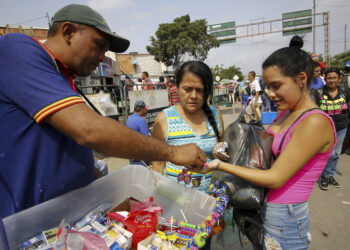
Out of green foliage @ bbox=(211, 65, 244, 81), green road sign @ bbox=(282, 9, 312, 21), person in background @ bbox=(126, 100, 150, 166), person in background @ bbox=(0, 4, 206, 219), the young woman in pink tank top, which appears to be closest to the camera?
person in background @ bbox=(0, 4, 206, 219)

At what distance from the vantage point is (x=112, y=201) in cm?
128

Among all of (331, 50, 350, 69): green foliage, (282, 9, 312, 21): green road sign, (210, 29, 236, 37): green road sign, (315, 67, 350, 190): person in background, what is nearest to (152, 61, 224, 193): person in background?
(315, 67, 350, 190): person in background

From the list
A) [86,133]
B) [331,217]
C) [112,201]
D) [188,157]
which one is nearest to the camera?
[86,133]

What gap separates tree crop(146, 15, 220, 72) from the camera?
2364 cm

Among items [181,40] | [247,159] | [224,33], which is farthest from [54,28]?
[224,33]

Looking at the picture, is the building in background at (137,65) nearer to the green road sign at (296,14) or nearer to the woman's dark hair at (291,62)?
the green road sign at (296,14)

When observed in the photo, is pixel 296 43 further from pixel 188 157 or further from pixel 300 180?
pixel 188 157

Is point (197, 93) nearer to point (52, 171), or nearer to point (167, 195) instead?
point (167, 195)

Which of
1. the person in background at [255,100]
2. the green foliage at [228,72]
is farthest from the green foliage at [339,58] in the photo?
the person in background at [255,100]

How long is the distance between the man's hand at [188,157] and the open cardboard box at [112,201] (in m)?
0.17

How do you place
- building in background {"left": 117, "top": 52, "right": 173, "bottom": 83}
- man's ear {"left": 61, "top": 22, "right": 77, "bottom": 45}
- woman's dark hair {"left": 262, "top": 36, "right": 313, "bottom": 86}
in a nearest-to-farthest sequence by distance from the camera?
man's ear {"left": 61, "top": 22, "right": 77, "bottom": 45}
woman's dark hair {"left": 262, "top": 36, "right": 313, "bottom": 86}
building in background {"left": 117, "top": 52, "right": 173, "bottom": 83}

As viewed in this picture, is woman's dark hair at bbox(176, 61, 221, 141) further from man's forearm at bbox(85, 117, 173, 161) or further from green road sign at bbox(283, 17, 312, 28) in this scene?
green road sign at bbox(283, 17, 312, 28)

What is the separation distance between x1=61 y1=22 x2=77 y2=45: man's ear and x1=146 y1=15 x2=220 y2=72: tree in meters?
23.5

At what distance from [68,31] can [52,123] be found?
54 centimetres
